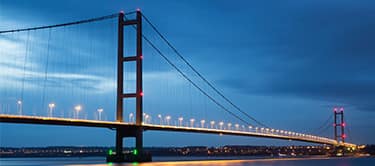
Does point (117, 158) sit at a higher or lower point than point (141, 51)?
lower

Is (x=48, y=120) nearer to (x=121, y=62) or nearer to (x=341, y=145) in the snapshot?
(x=121, y=62)

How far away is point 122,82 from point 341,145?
75238mm

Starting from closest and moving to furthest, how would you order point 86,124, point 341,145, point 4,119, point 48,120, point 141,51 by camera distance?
point 4,119 → point 48,120 → point 86,124 → point 141,51 → point 341,145

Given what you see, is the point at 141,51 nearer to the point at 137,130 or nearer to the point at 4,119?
the point at 137,130

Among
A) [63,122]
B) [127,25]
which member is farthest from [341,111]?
[63,122]

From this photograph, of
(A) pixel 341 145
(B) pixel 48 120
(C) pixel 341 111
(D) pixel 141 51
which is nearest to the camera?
(B) pixel 48 120

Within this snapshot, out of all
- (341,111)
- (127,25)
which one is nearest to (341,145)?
(341,111)

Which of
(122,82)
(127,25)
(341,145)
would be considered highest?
(127,25)

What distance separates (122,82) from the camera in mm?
55969

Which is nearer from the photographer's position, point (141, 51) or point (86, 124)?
point (86, 124)

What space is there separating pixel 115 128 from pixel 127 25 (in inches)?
457

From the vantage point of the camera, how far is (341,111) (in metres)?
142

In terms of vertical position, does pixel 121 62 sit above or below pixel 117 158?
above

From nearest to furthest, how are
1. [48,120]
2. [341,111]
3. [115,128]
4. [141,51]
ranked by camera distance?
1. [48,120]
2. [115,128]
3. [141,51]
4. [341,111]
